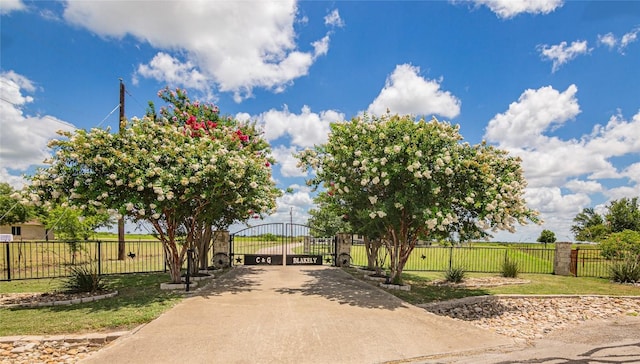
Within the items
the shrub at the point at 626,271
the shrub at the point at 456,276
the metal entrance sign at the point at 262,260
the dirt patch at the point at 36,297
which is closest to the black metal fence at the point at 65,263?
the dirt patch at the point at 36,297

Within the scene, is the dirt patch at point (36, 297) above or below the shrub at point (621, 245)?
below

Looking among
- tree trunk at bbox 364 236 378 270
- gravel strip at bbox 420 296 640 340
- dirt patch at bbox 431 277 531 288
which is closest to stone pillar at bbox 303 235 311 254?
tree trunk at bbox 364 236 378 270

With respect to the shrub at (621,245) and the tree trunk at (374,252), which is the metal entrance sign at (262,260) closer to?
the tree trunk at (374,252)

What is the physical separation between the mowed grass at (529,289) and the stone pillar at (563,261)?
43.6 inches

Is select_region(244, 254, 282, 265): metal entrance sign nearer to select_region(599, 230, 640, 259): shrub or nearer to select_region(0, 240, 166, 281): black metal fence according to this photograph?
select_region(0, 240, 166, 281): black metal fence

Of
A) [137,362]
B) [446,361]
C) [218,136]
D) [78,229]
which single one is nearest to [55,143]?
[218,136]

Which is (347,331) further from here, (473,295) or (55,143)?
(55,143)

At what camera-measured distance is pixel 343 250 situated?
17.5 m

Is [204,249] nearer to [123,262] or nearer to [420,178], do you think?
[123,262]

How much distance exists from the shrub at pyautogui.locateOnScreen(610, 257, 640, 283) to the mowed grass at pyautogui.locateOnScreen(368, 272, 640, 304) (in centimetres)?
42

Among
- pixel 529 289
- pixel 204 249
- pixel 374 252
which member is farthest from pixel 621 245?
pixel 204 249

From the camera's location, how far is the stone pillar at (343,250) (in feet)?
57.2

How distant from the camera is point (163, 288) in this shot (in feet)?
34.6

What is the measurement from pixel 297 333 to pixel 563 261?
15.8 meters
